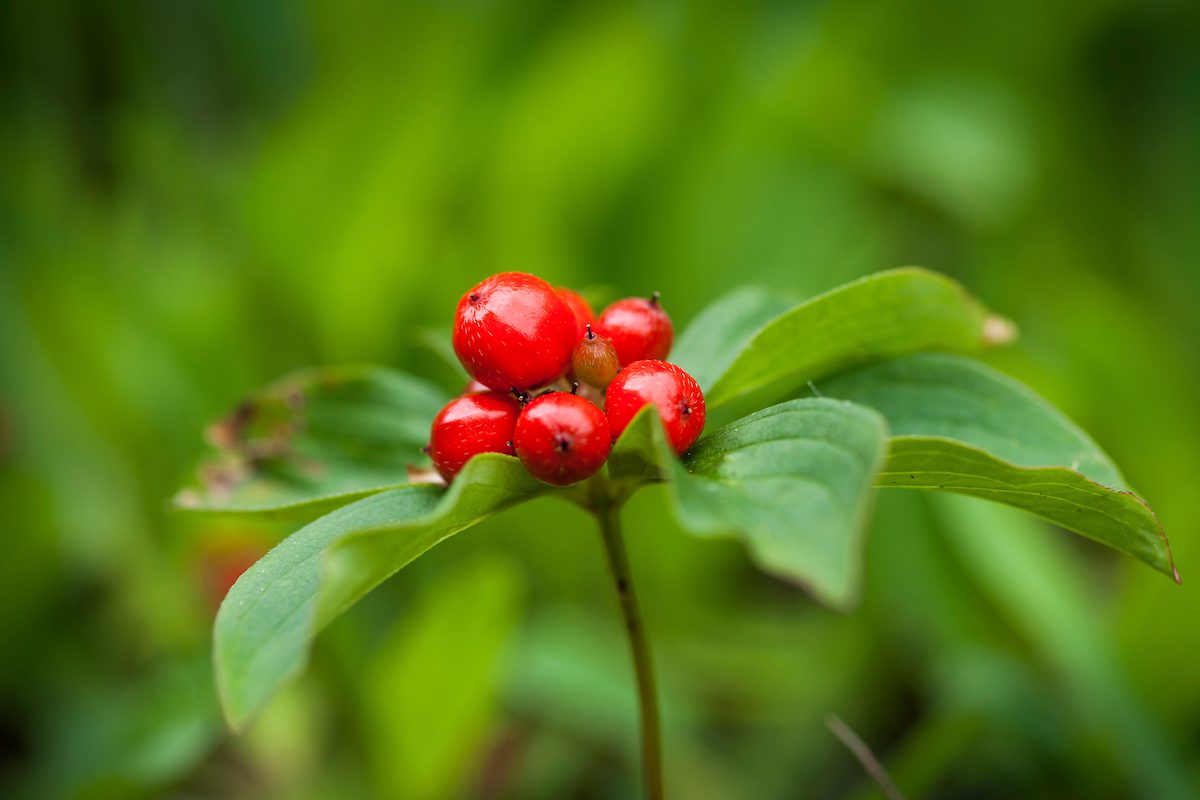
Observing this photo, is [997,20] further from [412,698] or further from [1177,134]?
[412,698]

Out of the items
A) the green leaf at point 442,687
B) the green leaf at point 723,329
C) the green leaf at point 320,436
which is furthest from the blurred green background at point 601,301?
the green leaf at point 723,329

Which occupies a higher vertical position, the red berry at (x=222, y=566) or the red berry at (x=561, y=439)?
the red berry at (x=561, y=439)

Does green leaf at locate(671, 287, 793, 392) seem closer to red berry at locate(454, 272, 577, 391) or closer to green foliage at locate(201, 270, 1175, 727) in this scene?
green foliage at locate(201, 270, 1175, 727)

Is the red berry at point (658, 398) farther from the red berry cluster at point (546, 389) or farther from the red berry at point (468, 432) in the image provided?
the red berry at point (468, 432)

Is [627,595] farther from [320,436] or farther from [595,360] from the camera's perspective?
[320,436]

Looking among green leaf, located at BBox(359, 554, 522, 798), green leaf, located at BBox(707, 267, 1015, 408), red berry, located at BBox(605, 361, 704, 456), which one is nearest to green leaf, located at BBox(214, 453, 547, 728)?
red berry, located at BBox(605, 361, 704, 456)

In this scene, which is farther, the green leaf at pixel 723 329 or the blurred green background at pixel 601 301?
the blurred green background at pixel 601 301
